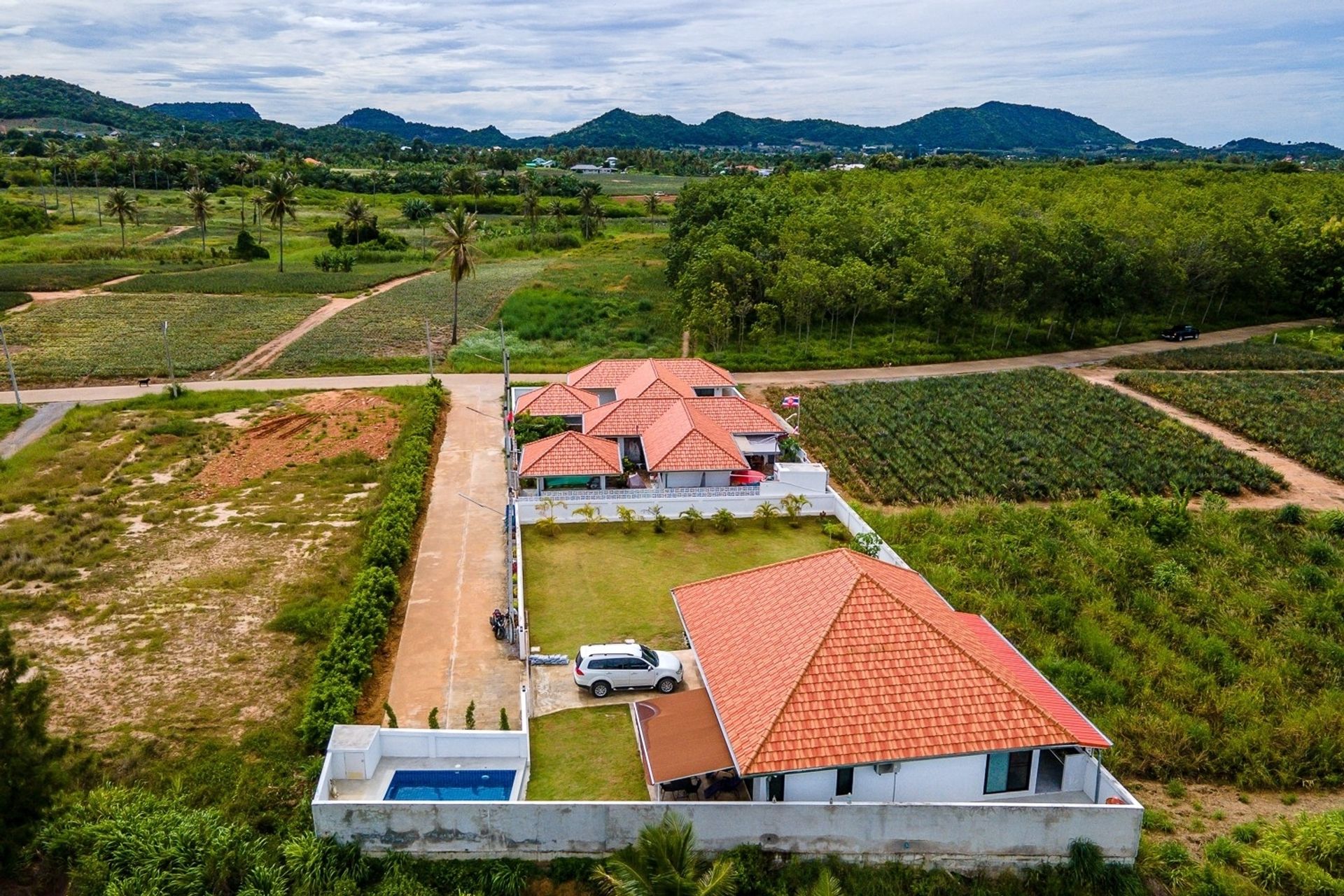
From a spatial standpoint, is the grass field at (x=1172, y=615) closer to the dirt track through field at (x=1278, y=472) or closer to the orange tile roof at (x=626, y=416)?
the dirt track through field at (x=1278, y=472)

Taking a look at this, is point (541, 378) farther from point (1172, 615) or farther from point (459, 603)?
point (1172, 615)

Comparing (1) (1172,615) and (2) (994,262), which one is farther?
(2) (994,262)

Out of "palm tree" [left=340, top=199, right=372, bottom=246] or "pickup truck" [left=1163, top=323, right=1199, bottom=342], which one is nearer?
"pickup truck" [left=1163, top=323, right=1199, bottom=342]

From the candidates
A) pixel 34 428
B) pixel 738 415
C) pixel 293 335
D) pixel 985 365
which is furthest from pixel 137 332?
pixel 985 365

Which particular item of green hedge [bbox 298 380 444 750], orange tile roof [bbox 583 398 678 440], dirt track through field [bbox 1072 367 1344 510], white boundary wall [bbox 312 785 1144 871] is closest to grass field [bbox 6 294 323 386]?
green hedge [bbox 298 380 444 750]

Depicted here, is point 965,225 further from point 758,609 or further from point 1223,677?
point 758,609

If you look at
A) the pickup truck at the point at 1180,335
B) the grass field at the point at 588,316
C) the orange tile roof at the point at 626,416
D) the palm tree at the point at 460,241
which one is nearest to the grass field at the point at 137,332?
the palm tree at the point at 460,241

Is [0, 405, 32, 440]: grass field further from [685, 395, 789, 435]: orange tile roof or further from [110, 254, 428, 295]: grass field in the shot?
[110, 254, 428, 295]: grass field

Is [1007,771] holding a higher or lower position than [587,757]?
higher
